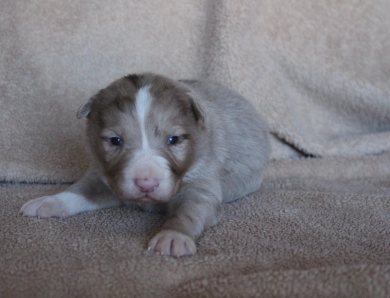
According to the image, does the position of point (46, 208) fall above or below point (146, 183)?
below

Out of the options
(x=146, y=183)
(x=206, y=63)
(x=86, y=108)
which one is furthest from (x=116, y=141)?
(x=206, y=63)

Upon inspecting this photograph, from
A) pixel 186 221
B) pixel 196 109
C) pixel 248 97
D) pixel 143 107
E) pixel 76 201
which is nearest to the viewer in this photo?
pixel 186 221

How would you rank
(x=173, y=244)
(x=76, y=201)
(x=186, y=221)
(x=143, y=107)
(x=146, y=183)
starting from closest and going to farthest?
(x=173, y=244), (x=146, y=183), (x=186, y=221), (x=143, y=107), (x=76, y=201)

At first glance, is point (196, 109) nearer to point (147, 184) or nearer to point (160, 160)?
point (160, 160)

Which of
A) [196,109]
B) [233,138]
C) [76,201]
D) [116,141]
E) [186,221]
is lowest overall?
[76,201]

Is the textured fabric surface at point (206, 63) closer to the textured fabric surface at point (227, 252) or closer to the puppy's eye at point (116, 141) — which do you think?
the textured fabric surface at point (227, 252)

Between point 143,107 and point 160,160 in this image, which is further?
point 143,107

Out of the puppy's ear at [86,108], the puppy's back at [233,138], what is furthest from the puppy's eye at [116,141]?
the puppy's back at [233,138]
